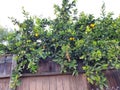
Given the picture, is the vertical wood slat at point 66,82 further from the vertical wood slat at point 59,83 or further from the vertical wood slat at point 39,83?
the vertical wood slat at point 39,83

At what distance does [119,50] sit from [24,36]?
227 centimetres

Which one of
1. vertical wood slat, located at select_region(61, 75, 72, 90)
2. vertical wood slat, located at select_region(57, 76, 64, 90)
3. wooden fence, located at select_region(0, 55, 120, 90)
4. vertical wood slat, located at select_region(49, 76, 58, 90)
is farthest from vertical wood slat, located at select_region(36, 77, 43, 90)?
vertical wood slat, located at select_region(61, 75, 72, 90)

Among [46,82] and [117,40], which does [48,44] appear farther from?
[117,40]

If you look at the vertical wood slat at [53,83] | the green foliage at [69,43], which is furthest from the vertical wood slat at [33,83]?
the vertical wood slat at [53,83]

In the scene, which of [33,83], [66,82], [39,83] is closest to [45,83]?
[39,83]

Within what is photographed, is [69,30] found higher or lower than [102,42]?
higher

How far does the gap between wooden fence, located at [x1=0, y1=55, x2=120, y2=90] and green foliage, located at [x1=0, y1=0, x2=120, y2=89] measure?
170mm

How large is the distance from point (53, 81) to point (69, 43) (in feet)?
3.17

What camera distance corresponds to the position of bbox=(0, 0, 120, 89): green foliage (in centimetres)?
378

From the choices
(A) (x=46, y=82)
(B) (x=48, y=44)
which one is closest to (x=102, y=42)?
(B) (x=48, y=44)

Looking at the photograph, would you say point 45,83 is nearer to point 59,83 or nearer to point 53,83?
point 53,83

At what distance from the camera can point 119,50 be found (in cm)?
383

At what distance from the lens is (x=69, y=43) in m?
4.03

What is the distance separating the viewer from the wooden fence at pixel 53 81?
3.81 metres
